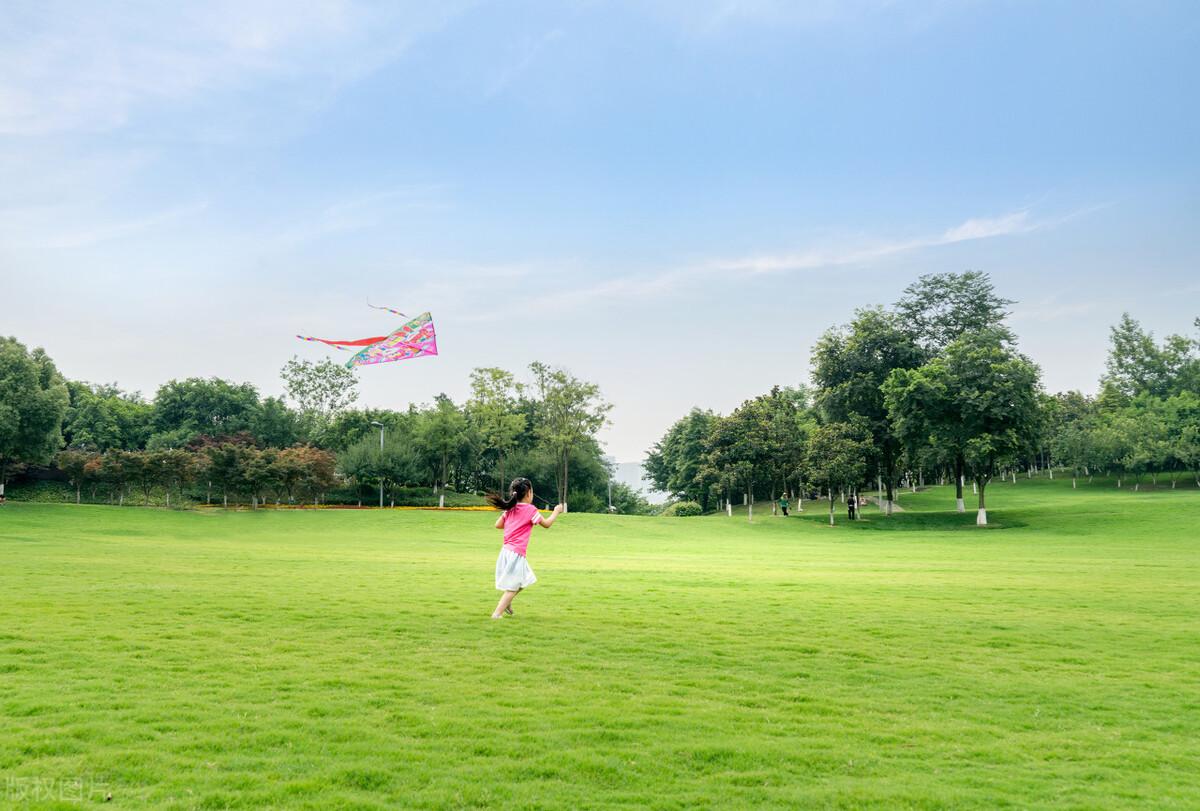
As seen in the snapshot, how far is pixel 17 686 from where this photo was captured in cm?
849

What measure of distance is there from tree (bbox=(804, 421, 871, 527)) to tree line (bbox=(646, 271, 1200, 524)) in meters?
0.08

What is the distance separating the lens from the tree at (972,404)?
5288cm

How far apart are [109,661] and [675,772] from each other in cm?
736

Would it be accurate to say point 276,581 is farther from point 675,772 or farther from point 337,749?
point 675,772

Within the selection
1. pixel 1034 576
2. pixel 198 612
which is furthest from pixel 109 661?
pixel 1034 576

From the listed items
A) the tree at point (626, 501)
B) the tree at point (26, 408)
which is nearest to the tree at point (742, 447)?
the tree at point (26, 408)

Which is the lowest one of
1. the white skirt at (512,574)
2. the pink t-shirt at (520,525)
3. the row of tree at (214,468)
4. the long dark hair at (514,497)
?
the white skirt at (512,574)

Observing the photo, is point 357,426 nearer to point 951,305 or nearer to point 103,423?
point 103,423

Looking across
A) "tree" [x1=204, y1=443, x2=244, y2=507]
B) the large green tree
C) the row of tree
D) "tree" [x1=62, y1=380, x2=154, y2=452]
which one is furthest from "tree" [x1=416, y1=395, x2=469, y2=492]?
"tree" [x1=62, y1=380, x2=154, y2=452]

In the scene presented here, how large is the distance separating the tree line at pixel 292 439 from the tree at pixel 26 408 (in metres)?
0.09

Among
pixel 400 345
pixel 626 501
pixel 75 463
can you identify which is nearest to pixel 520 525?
pixel 400 345

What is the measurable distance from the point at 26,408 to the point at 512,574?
57.8 meters

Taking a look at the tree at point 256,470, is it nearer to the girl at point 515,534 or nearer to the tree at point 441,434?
the tree at point 441,434

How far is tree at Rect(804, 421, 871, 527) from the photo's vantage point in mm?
55844
